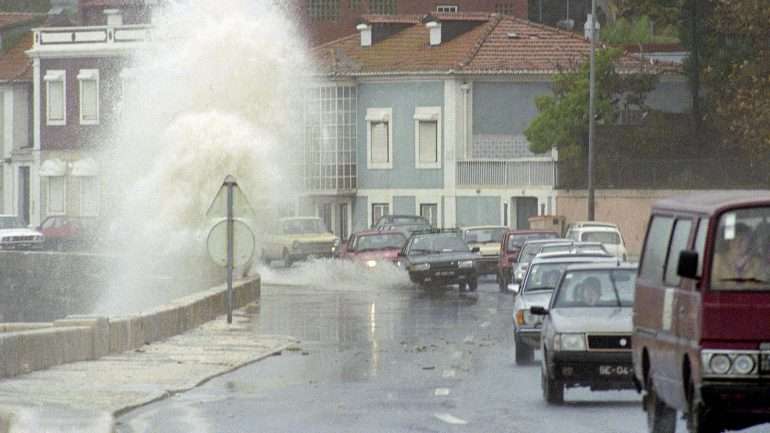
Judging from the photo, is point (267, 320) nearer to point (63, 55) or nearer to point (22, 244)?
point (22, 244)

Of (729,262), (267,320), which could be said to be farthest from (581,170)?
(729,262)

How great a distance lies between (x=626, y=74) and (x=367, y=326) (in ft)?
134

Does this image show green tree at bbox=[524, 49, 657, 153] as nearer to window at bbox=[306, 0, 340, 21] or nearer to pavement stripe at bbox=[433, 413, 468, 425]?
window at bbox=[306, 0, 340, 21]

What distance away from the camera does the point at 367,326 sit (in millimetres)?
38875

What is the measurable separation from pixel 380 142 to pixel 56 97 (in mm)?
16627

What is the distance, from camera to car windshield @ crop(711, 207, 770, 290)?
15.8 m

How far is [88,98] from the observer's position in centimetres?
9394

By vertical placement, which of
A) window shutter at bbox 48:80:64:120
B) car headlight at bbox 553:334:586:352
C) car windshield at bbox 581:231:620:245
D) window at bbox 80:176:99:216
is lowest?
car headlight at bbox 553:334:586:352

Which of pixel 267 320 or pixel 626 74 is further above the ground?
pixel 626 74

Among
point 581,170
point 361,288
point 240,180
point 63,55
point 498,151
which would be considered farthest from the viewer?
point 63,55

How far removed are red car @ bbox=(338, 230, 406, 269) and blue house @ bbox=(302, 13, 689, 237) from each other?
16.9 m

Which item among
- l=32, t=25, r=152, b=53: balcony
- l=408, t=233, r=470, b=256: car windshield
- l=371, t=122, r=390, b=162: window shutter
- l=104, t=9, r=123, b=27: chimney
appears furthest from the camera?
l=104, t=9, r=123, b=27: chimney

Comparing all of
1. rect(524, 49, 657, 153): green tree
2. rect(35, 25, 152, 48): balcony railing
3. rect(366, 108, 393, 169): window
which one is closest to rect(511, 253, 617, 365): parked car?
rect(524, 49, 657, 153): green tree

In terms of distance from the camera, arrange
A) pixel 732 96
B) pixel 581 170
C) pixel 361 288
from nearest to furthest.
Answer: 1. pixel 361 288
2. pixel 732 96
3. pixel 581 170
